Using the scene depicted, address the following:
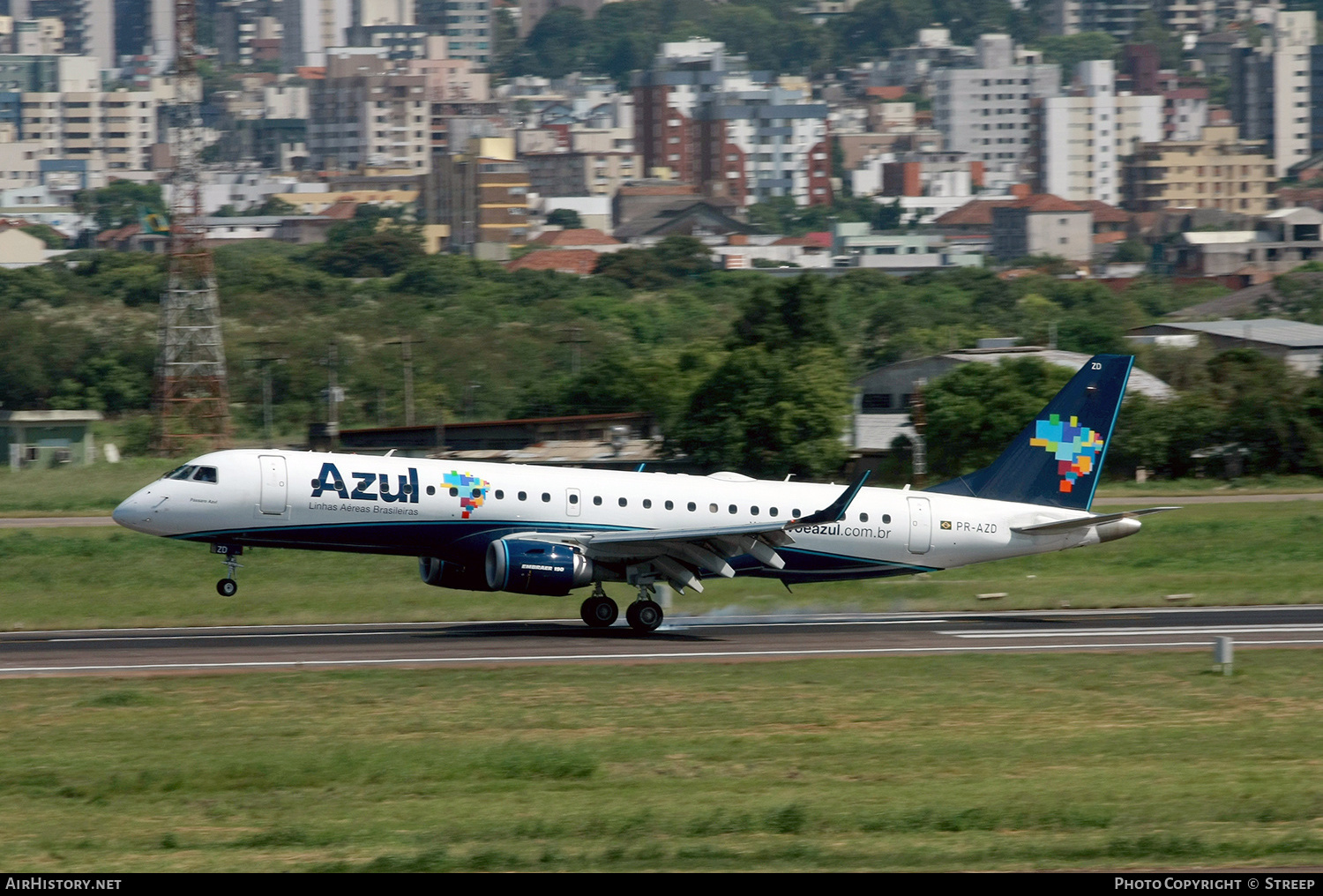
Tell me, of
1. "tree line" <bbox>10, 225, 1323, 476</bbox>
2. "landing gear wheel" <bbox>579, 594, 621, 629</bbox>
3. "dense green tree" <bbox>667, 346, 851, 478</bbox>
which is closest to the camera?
"landing gear wheel" <bbox>579, 594, 621, 629</bbox>

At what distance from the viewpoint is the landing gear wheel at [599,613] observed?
39406mm

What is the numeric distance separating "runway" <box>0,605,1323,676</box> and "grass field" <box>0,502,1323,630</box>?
6.04 ft

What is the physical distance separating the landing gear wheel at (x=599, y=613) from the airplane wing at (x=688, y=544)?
57.5 inches

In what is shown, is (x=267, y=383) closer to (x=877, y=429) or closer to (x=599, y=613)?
(x=877, y=429)

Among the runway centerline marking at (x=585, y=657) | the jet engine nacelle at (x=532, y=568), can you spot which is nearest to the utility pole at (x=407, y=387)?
the jet engine nacelle at (x=532, y=568)

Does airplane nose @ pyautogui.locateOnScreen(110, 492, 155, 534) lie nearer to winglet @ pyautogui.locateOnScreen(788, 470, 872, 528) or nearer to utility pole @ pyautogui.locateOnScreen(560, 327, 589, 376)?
winglet @ pyautogui.locateOnScreen(788, 470, 872, 528)

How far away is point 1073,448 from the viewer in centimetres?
4250

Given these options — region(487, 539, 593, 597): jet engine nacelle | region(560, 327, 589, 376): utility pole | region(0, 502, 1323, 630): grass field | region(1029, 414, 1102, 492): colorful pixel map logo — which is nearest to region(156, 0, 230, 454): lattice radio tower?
region(560, 327, 589, 376): utility pole

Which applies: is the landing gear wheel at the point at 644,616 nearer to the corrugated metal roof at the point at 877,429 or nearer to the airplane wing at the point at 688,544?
the airplane wing at the point at 688,544

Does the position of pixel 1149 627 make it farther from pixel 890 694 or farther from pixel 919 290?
pixel 919 290

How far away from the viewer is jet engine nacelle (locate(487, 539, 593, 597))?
121 ft

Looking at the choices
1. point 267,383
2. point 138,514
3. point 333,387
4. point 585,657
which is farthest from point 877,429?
point 138,514

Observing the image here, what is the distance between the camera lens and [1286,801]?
71.4 ft

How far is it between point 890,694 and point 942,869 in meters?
11.8
